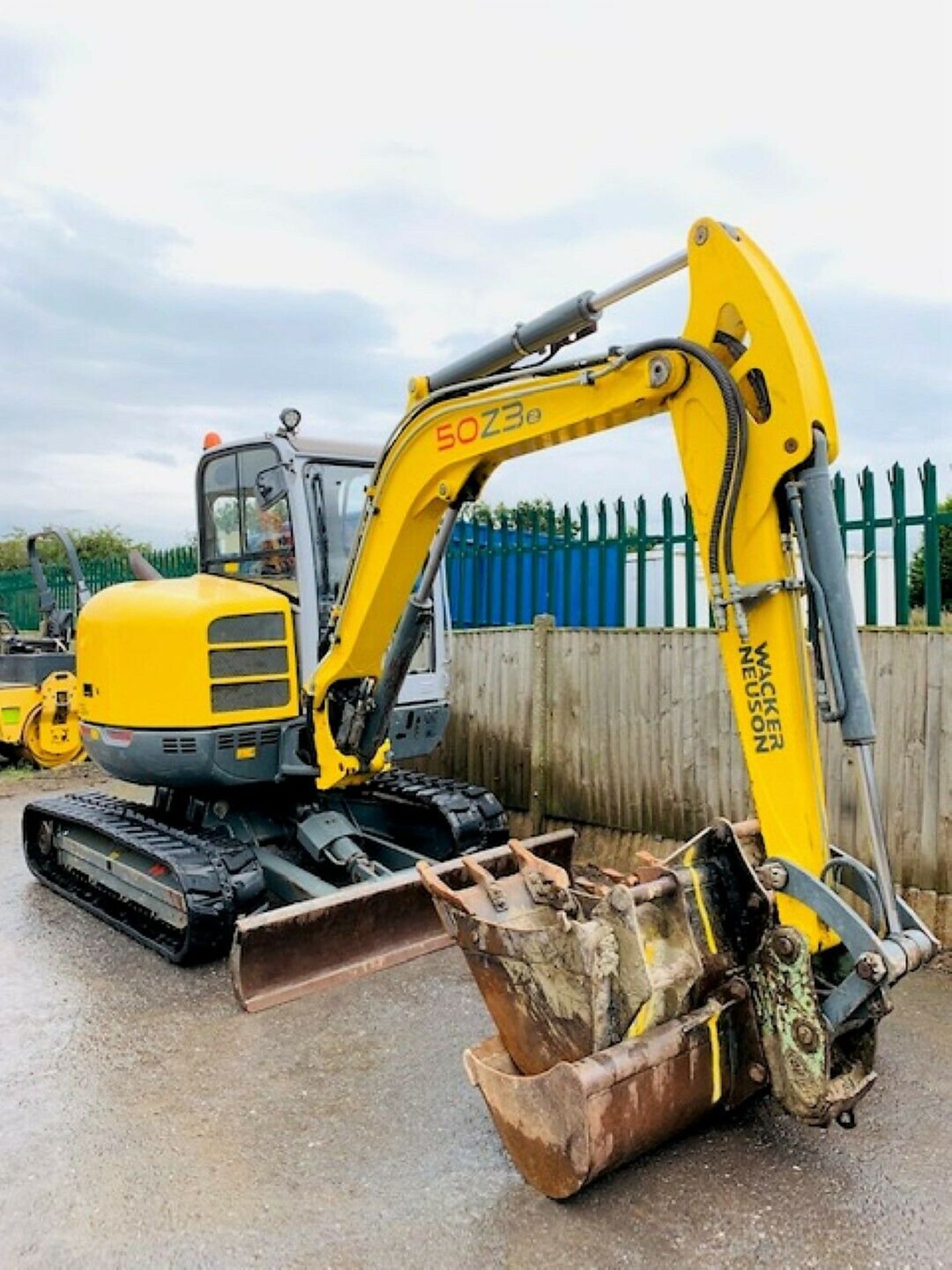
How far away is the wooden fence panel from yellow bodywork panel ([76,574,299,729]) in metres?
2.07

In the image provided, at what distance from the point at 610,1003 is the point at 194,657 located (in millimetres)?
3144

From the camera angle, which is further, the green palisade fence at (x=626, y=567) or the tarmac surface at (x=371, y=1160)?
the green palisade fence at (x=626, y=567)

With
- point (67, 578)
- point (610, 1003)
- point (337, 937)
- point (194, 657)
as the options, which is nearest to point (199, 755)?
point (194, 657)

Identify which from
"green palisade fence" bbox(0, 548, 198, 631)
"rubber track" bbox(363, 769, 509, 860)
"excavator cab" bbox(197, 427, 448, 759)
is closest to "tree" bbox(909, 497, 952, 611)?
"excavator cab" bbox(197, 427, 448, 759)

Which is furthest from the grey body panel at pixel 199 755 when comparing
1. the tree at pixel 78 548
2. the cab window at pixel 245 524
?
the tree at pixel 78 548

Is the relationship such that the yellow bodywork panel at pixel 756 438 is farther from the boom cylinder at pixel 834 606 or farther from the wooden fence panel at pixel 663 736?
the wooden fence panel at pixel 663 736

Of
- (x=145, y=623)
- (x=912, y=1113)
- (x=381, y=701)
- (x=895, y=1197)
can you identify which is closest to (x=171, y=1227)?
(x=895, y=1197)

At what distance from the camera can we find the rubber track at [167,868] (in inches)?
191

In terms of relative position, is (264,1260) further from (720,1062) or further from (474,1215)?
(720,1062)

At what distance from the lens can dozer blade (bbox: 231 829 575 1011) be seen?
Result: 4.42 meters

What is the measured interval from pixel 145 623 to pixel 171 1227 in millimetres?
3163

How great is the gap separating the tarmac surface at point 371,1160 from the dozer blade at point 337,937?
0.14 metres

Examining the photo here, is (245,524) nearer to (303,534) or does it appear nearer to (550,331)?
(303,534)

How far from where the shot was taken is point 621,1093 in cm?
282
